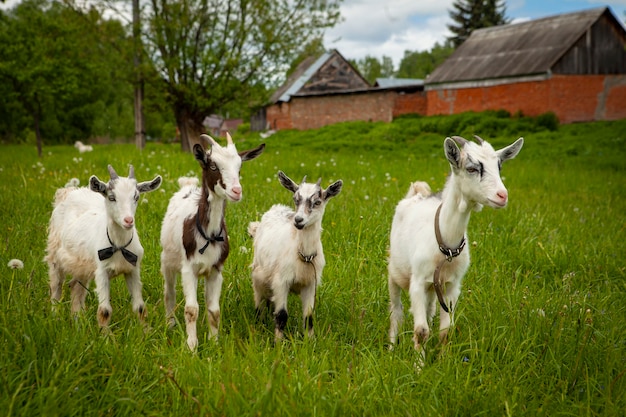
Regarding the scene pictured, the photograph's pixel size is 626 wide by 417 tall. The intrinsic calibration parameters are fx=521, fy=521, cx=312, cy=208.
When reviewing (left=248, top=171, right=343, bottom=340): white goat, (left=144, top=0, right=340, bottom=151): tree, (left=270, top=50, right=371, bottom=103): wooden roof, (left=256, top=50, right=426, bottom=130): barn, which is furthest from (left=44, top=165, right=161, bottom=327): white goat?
(left=270, top=50, right=371, bottom=103): wooden roof

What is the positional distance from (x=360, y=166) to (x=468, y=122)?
13.8 meters

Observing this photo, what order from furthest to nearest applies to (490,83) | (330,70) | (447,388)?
(330,70)
(490,83)
(447,388)

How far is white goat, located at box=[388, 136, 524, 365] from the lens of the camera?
3.56 meters

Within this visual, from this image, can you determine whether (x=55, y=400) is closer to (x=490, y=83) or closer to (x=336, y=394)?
(x=336, y=394)

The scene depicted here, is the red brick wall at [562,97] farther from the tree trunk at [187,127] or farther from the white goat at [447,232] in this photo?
the white goat at [447,232]

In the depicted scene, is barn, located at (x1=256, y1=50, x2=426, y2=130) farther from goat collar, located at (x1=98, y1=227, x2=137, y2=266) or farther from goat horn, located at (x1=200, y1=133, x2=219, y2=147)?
goat collar, located at (x1=98, y1=227, x2=137, y2=266)

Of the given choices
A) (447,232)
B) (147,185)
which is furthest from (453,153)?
(147,185)

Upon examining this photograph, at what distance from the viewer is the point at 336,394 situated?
2.94 meters

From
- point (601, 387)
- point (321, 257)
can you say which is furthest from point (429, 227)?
point (601, 387)

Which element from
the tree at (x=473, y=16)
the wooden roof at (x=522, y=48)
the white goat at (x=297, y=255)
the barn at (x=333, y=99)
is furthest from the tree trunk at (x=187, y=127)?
the tree at (x=473, y=16)

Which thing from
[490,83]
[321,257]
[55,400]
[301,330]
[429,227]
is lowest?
[301,330]

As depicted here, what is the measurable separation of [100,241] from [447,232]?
105 inches

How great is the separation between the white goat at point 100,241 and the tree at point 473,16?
54477 millimetres

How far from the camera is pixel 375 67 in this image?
10531 centimetres
